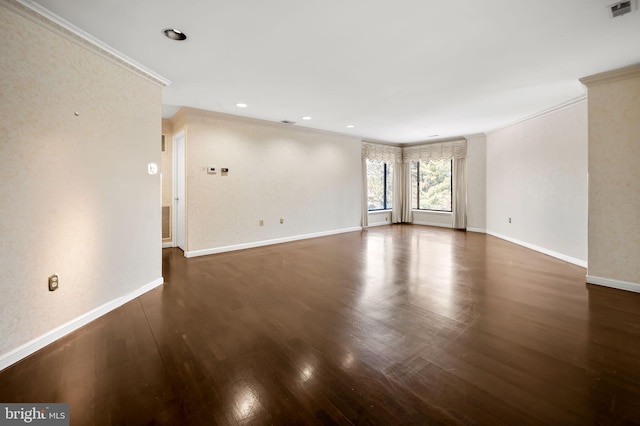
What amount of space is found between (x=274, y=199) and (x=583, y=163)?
534 centimetres

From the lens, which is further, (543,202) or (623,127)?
(543,202)

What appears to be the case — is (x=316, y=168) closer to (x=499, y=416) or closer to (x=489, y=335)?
(x=489, y=335)

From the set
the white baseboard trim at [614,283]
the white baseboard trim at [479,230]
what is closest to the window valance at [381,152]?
the white baseboard trim at [479,230]

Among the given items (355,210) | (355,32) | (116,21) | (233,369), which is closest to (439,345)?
(233,369)

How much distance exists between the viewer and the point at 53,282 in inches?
89.2

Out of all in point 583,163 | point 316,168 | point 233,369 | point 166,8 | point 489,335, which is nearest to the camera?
point 233,369

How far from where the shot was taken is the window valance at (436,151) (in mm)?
7613

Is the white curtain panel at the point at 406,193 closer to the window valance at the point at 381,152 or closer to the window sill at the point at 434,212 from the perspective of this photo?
the window sill at the point at 434,212

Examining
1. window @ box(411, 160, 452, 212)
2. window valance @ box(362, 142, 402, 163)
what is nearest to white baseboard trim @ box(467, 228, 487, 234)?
window @ box(411, 160, 452, 212)

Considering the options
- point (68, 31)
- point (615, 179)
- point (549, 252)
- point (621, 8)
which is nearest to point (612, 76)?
point (615, 179)

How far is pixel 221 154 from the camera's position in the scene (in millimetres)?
5160

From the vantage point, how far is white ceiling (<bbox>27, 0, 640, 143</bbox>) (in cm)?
213

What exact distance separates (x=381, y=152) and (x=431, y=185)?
6.42ft

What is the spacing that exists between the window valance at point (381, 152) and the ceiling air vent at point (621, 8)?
5.78 metres
